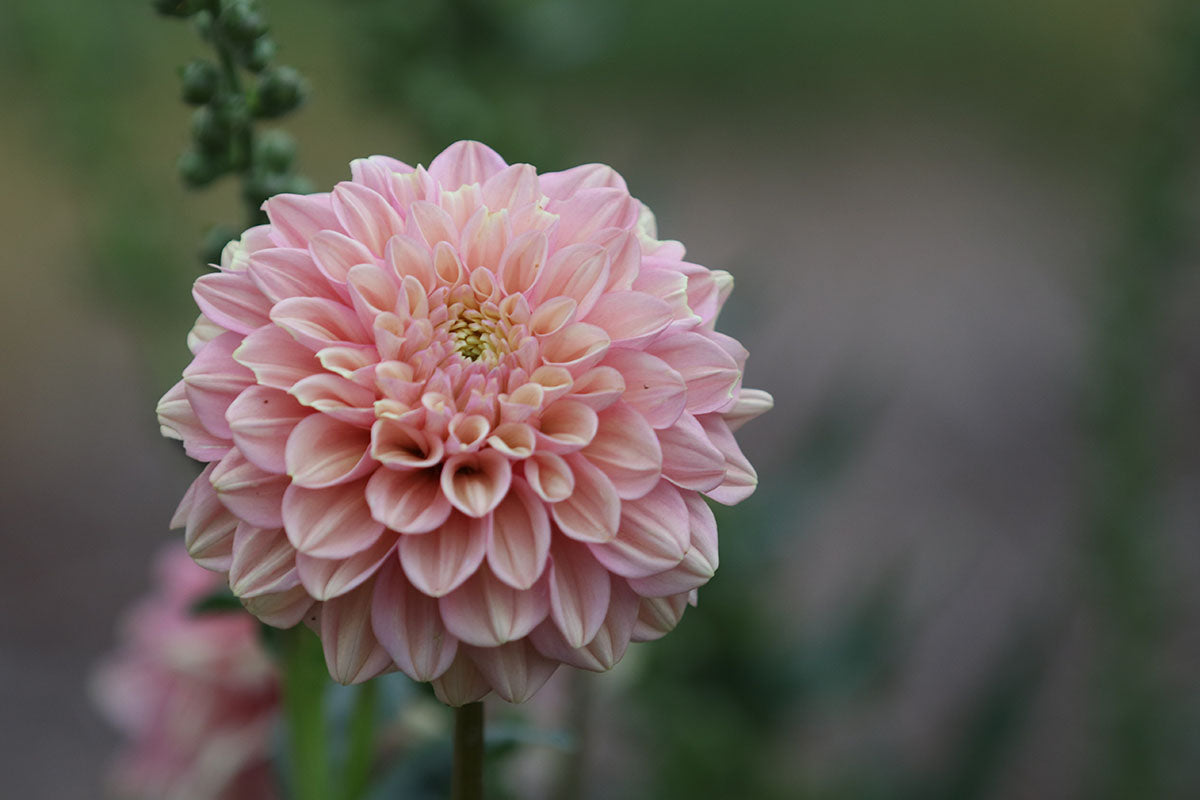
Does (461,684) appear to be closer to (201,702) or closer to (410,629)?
(410,629)

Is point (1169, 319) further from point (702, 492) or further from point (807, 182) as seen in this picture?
point (807, 182)

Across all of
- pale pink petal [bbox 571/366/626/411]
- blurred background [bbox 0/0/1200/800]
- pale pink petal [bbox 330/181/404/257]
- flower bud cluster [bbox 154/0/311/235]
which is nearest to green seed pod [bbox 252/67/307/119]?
flower bud cluster [bbox 154/0/311/235]

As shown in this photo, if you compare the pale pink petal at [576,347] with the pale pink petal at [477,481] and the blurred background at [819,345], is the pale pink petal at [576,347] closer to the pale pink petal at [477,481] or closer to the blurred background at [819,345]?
the pale pink petal at [477,481]

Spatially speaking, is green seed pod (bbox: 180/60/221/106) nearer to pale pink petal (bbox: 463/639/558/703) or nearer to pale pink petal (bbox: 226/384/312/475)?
pale pink petal (bbox: 226/384/312/475)

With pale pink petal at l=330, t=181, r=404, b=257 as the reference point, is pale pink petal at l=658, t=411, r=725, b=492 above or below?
below

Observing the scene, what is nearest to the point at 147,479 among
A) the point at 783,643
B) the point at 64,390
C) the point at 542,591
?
the point at 64,390

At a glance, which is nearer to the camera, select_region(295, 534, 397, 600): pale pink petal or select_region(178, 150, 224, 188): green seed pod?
select_region(295, 534, 397, 600): pale pink petal

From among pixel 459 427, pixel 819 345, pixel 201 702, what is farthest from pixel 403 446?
pixel 819 345
